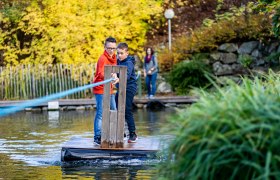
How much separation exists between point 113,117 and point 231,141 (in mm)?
6430

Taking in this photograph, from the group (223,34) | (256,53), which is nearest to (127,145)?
(223,34)

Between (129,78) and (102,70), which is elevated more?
(102,70)

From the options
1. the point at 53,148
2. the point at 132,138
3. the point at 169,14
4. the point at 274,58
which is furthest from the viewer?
the point at 169,14

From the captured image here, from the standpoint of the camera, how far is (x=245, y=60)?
26672mm

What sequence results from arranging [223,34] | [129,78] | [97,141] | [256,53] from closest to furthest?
[129,78], [97,141], [223,34], [256,53]

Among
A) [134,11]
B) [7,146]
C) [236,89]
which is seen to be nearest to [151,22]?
[134,11]

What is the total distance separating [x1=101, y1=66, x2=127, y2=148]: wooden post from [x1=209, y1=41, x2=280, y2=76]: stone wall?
15432mm

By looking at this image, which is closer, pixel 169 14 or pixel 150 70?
pixel 150 70

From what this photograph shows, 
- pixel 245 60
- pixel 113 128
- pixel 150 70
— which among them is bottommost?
pixel 113 128

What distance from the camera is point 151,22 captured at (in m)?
30.6

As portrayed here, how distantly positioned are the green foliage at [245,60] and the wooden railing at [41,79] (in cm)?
494

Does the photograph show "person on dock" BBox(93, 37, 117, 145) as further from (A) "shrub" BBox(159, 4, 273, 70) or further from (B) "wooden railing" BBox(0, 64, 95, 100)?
(A) "shrub" BBox(159, 4, 273, 70)

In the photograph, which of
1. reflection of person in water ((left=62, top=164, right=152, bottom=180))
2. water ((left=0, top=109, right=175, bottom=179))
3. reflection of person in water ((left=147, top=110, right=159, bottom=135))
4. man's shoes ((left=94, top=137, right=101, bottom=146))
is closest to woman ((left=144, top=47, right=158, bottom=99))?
reflection of person in water ((left=147, top=110, right=159, bottom=135))

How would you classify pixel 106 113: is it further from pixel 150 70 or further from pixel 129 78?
pixel 150 70
